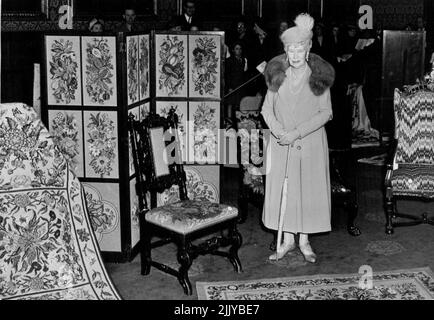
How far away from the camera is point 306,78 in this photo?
4.23m

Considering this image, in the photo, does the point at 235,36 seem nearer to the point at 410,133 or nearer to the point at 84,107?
the point at 410,133

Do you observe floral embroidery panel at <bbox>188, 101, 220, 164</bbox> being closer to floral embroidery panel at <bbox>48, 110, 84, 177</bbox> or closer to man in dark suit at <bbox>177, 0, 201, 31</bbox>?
floral embroidery panel at <bbox>48, 110, 84, 177</bbox>

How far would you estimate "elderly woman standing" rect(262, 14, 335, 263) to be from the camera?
4.20 metres

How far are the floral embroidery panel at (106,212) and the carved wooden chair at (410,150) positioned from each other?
213 centimetres

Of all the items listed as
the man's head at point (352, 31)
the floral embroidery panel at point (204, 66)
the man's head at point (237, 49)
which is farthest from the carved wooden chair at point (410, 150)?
the man's head at point (352, 31)

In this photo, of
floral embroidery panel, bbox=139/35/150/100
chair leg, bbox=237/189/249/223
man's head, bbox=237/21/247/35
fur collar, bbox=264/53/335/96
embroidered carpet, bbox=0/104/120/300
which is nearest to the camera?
embroidered carpet, bbox=0/104/120/300

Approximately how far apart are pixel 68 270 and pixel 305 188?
5.95ft

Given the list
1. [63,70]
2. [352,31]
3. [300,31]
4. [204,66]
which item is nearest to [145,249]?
[63,70]

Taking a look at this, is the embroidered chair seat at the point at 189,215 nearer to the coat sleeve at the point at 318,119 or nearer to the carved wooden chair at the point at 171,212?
the carved wooden chair at the point at 171,212

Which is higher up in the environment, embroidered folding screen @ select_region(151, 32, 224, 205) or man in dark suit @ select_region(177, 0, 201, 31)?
man in dark suit @ select_region(177, 0, 201, 31)

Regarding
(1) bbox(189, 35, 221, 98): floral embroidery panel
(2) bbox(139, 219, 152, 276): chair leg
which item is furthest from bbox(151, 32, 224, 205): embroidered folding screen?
(2) bbox(139, 219, 152, 276): chair leg

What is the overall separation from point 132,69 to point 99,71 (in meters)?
0.23

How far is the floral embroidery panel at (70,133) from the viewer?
4.36m

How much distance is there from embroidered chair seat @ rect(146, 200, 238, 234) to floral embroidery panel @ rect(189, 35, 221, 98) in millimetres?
1019
